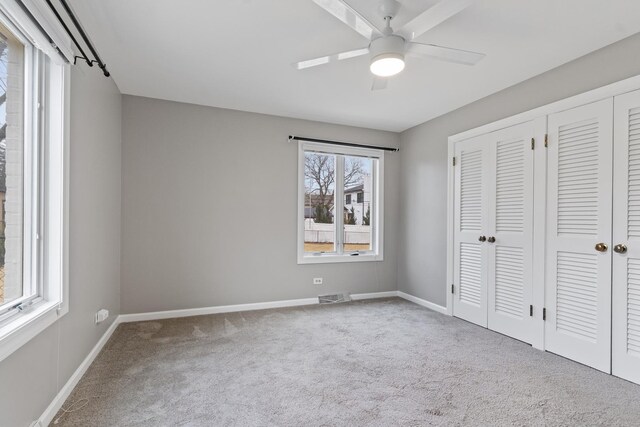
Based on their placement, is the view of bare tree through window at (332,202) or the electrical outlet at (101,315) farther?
the view of bare tree through window at (332,202)

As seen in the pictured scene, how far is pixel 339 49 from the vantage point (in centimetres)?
258

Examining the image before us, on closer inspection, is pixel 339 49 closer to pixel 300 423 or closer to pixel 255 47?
pixel 255 47

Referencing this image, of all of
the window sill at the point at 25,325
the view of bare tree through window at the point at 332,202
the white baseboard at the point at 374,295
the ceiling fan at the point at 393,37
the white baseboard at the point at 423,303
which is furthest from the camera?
the white baseboard at the point at 374,295

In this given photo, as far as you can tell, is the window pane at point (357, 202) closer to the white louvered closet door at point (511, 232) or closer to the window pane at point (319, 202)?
the window pane at point (319, 202)

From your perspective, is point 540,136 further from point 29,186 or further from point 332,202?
point 29,186

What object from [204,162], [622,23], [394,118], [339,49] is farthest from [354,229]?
[622,23]

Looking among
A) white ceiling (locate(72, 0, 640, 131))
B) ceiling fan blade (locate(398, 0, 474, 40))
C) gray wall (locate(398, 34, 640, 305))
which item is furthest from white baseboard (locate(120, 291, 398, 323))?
ceiling fan blade (locate(398, 0, 474, 40))

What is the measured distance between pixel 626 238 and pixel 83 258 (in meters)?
3.95

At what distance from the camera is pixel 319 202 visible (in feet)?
14.9

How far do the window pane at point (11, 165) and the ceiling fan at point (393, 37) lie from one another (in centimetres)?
158

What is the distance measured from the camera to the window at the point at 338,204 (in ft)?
14.6

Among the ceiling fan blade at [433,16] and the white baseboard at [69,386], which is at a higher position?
the ceiling fan blade at [433,16]

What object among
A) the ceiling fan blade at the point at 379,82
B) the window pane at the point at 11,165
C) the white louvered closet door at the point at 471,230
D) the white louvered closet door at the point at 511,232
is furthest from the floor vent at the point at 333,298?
the window pane at the point at 11,165

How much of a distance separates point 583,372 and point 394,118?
10.4 ft
